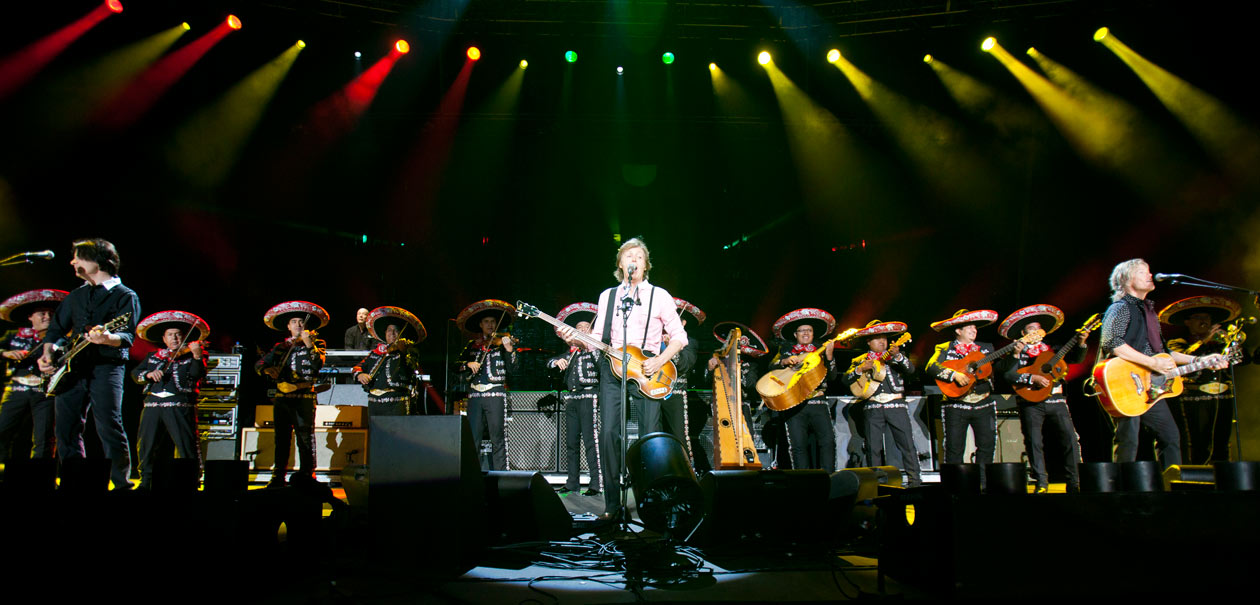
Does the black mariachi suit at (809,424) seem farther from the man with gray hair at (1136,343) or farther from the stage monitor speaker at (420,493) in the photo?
the stage monitor speaker at (420,493)

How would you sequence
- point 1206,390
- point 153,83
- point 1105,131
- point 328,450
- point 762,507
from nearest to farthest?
point 762,507 → point 1206,390 → point 328,450 → point 153,83 → point 1105,131

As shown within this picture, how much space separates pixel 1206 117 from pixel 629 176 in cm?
947

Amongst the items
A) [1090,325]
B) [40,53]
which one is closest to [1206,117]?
[1090,325]

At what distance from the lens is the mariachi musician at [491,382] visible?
8953 millimetres

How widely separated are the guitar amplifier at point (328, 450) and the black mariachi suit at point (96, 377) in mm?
2972

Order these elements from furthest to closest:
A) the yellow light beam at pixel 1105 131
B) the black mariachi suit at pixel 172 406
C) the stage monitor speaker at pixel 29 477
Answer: the yellow light beam at pixel 1105 131 < the black mariachi suit at pixel 172 406 < the stage monitor speaker at pixel 29 477

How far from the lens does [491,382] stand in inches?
356

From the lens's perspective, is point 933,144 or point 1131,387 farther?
point 933,144

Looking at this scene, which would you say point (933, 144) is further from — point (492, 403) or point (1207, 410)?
point (492, 403)

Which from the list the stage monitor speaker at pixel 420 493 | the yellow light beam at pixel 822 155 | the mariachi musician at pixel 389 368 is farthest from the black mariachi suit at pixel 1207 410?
the mariachi musician at pixel 389 368

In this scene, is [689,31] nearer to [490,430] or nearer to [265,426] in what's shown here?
[490,430]

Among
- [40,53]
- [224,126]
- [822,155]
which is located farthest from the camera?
[822,155]

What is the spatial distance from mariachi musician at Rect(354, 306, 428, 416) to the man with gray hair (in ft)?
26.6

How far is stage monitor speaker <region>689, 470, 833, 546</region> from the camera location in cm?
439
